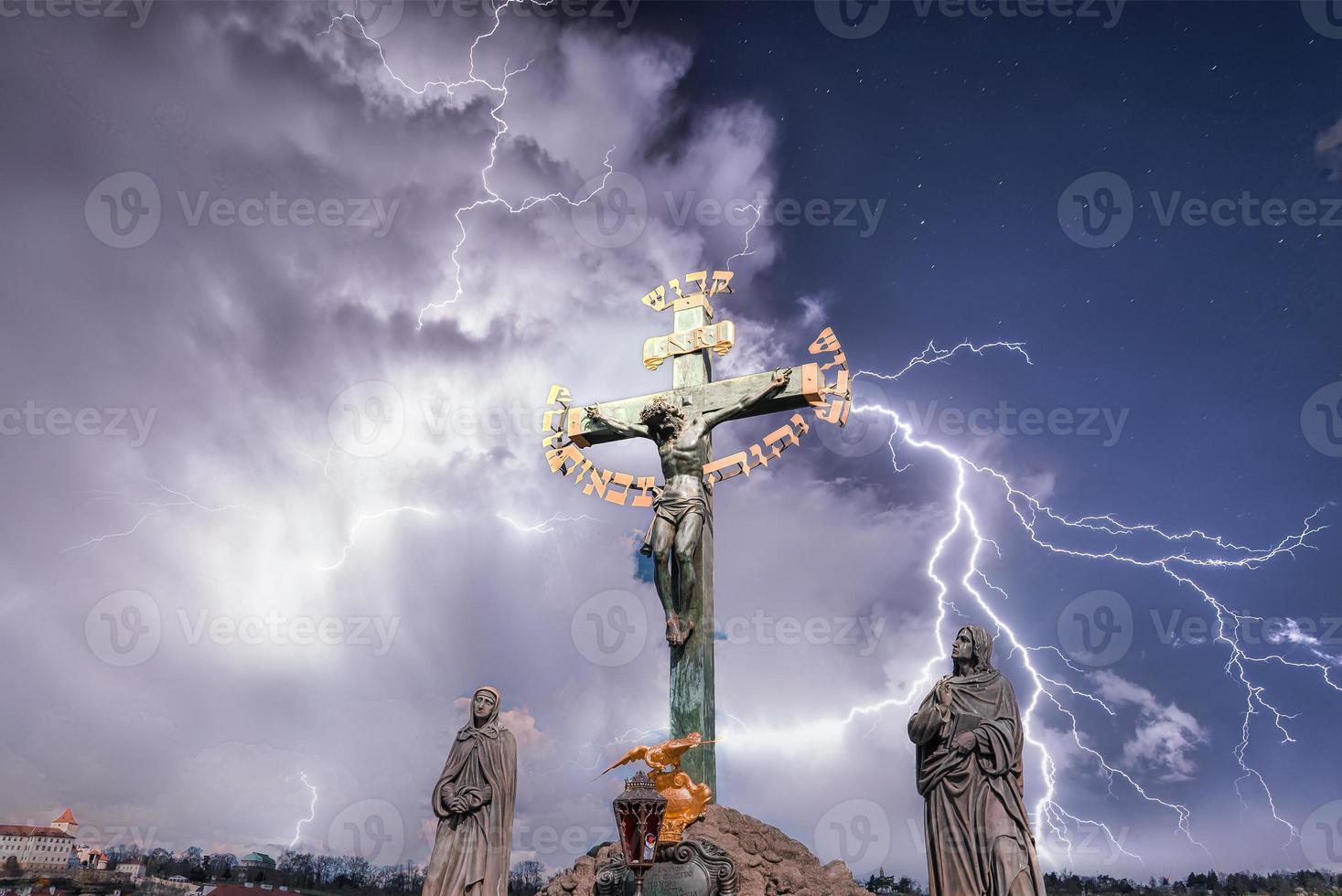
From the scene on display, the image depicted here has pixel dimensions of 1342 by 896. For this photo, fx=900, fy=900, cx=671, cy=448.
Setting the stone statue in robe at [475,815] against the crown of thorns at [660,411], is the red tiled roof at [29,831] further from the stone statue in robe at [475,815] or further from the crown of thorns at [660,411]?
the crown of thorns at [660,411]

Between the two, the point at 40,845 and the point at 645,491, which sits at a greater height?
the point at 645,491

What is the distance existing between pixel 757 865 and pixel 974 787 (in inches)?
90.4

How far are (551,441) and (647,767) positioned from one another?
16.1 ft

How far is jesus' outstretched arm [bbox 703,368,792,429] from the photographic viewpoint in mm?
10570

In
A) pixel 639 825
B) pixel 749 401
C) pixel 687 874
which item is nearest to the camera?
pixel 639 825

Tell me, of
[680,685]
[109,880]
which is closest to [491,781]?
[680,685]

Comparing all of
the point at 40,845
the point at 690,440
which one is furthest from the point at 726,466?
the point at 40,845

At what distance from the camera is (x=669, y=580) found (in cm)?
992

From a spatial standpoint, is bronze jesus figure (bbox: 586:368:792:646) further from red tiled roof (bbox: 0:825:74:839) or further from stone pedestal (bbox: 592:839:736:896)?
red tiled roof (bbox: 0:825:74:839)

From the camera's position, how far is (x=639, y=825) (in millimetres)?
5977

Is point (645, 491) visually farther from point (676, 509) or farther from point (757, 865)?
point (757, 865)

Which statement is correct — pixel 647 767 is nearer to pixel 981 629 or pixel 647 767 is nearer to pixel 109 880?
pixel 981 629

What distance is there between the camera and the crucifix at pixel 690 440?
966 centimetres

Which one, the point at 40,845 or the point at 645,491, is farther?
the point at 40,845
